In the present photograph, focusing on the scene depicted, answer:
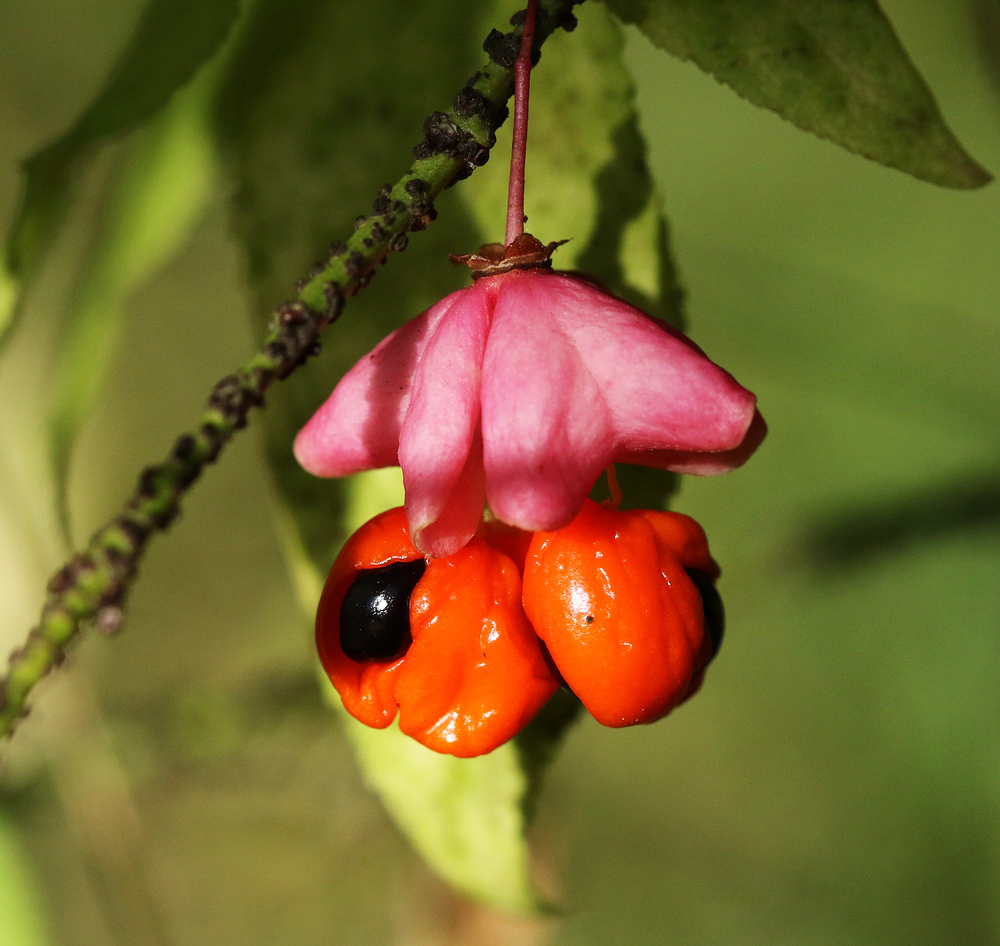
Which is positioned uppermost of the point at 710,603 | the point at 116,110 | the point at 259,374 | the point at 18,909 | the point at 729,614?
the point at 116,110

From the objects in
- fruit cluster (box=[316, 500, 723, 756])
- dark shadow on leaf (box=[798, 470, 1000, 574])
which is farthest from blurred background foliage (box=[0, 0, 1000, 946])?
fruit cluster (box=[316, 500, 723, 756])

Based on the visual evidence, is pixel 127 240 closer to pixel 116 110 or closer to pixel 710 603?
pixel 116 110

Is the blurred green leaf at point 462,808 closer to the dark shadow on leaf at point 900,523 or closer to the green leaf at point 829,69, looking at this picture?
the green leaf at point 829,69

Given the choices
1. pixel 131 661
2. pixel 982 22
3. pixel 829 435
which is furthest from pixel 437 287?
pixel 131 661

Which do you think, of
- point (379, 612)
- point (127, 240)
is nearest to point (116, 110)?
point (127, 240)

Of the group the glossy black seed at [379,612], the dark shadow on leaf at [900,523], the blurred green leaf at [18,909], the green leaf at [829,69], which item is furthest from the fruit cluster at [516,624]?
the dark shadow on leaf at [900,523]

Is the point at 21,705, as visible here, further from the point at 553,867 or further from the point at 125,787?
the point at 553,867
